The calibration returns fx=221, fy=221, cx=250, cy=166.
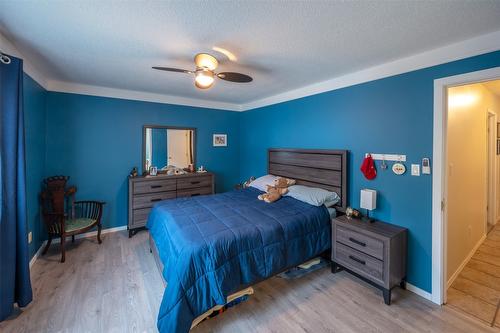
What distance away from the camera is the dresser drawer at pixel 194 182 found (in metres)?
4.05

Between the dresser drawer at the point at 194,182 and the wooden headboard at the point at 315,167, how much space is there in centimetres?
127

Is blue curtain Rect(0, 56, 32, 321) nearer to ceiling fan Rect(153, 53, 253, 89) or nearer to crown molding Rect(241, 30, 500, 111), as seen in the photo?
ceiling fan Rect(153, 53, 253, 89)

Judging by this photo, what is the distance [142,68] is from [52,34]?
2.98 ft

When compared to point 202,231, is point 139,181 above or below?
above

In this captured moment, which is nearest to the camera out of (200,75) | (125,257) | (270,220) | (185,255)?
(185,255)

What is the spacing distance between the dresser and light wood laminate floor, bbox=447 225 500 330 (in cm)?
379

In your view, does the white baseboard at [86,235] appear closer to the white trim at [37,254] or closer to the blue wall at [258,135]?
the white trim at [37,254]

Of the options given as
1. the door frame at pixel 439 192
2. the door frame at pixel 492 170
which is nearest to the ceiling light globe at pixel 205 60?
the door frame at pixel 439 192

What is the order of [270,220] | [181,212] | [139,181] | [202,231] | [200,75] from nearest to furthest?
[202,231]
[200,75]
[270,220]
[181,212]
[139,181]

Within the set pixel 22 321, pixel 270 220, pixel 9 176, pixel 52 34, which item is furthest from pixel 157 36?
pixel 22 321

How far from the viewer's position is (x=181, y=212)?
8.64 ft

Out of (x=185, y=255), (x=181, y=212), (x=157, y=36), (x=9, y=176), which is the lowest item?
(x=185, y=255)

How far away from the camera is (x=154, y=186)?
377cm

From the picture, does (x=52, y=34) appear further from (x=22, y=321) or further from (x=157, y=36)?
(x=22, y=321)
